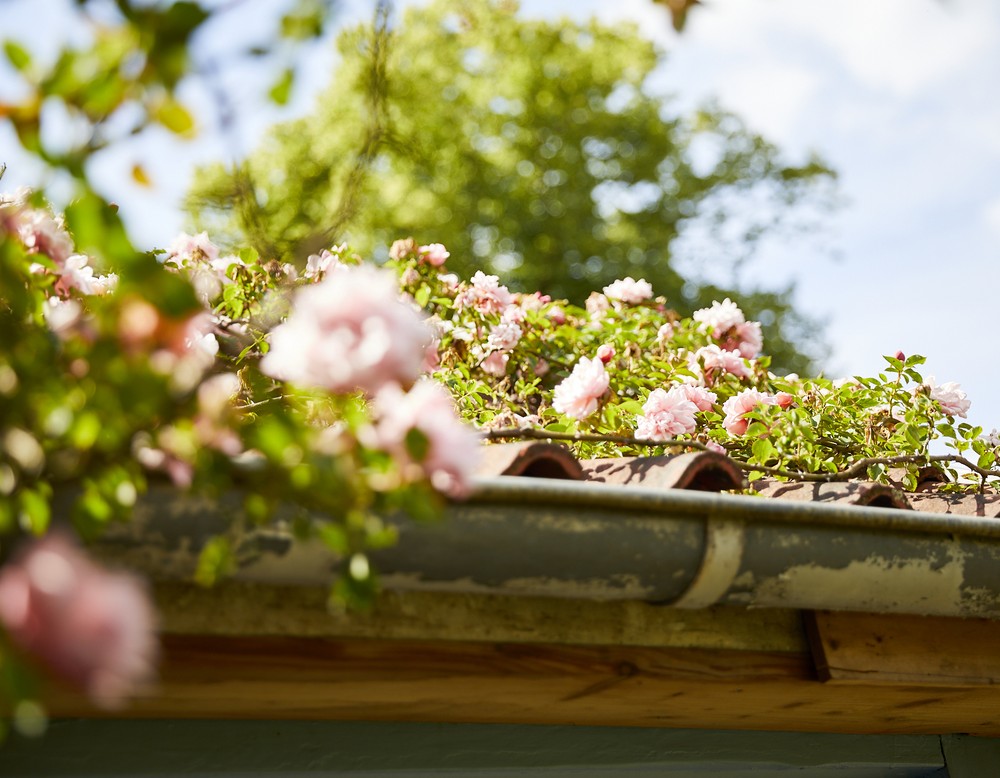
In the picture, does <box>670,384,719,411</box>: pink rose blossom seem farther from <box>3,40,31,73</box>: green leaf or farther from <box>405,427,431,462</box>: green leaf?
<box>3,40,31,73</box>: green leaf

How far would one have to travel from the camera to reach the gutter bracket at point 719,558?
1.44m

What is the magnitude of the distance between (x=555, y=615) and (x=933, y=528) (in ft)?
1.92

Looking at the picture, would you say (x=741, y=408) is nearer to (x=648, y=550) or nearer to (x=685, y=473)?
(x=685, y=473)

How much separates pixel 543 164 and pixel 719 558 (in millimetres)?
17035

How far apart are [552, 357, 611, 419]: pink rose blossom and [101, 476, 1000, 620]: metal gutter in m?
1.04

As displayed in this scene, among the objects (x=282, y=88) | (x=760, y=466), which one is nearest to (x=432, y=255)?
(x=760, y=466)

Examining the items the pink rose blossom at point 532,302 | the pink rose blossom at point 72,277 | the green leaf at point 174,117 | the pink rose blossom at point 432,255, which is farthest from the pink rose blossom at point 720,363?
the green leaf at point 174,117

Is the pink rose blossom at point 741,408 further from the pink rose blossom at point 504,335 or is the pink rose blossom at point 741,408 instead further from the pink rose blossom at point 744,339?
the pink rose blossom at point 744,339

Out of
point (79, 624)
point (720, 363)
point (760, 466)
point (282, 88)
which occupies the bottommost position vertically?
point (79, 624)

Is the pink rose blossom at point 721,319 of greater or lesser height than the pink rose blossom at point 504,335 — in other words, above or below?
above

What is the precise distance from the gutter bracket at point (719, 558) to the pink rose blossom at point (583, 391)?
44.4 inches

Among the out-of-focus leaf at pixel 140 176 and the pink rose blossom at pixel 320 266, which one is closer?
the out-of-focus leaf at pixel 140 176

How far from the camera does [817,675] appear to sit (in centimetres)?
182

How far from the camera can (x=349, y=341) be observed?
100cm
